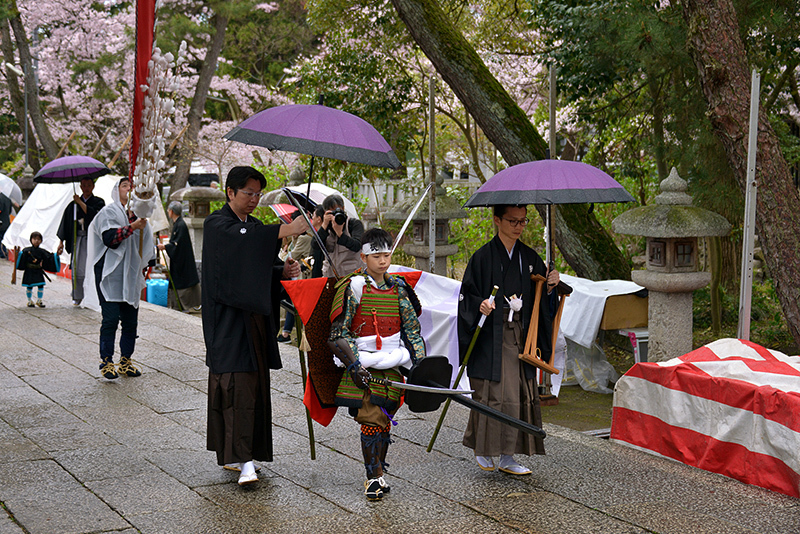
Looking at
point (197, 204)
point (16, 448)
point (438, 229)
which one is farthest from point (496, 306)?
point (197, 204)

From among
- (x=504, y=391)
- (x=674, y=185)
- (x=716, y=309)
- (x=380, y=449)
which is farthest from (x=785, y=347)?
(x=380, y=449)

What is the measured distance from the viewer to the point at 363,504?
411 centimetres

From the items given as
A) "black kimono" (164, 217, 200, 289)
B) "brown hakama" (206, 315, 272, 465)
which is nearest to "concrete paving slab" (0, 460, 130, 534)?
"brown hakama" (206, 315, 272, 465)

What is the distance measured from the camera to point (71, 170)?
9539 mm

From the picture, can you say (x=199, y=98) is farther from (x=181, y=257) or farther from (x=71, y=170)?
(x=71, y=170)

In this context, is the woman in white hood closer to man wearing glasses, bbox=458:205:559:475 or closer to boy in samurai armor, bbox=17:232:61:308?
man wearing glasses, bbox=458:205:559:475

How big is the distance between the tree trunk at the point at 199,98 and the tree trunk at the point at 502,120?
9.41 metres

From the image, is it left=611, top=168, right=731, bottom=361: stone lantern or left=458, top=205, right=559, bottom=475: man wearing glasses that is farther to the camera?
left=611, top=168, right=731, bottom=361: stone lantern

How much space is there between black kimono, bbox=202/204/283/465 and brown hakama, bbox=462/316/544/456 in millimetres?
1207

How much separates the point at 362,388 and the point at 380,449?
0.35 m

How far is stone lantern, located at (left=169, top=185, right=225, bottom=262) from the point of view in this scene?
1300cm

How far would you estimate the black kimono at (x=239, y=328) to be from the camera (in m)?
4.32

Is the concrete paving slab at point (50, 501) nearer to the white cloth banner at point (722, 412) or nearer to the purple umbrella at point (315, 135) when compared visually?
the purple umbrella at point (315, 135)

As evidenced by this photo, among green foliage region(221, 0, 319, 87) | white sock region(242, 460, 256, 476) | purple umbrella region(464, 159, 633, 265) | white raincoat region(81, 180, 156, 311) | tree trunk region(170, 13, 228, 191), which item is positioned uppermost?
green foliage region(221, 0, 319, 87)
